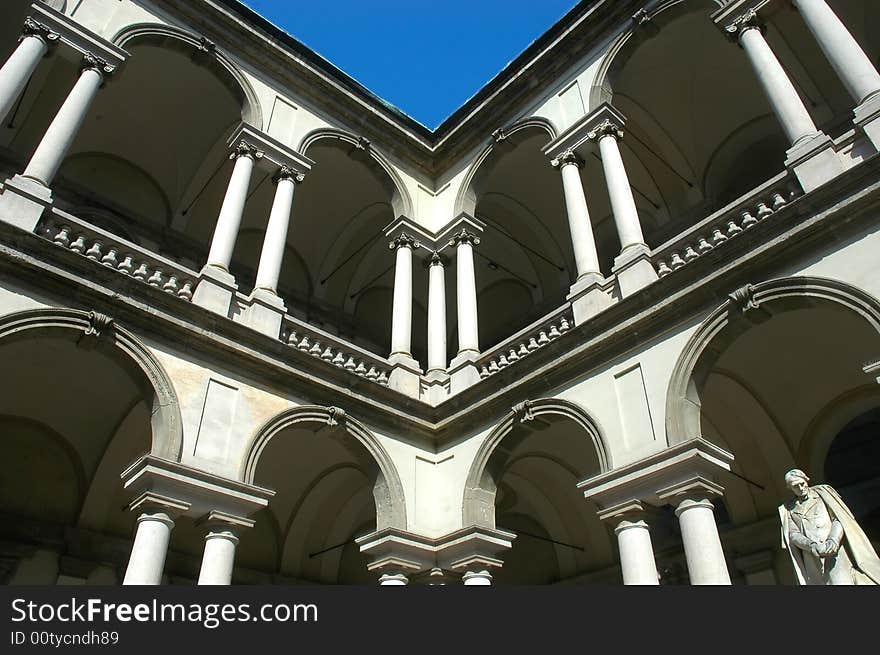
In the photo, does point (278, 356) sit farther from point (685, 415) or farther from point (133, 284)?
point (685, 415)

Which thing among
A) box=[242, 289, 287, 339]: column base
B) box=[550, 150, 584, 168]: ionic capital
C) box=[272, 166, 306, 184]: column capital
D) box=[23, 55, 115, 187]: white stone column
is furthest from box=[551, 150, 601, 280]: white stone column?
box=[23, 55, 115, 187]: white stone column

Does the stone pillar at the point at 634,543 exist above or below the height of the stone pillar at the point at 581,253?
below

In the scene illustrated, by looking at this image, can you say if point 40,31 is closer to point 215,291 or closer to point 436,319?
point 215,291

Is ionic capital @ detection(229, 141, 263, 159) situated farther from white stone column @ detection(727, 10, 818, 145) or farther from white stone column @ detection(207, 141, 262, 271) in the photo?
white stone column @ detection(727, 10, 818, 145)

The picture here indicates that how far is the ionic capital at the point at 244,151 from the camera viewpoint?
1264cm

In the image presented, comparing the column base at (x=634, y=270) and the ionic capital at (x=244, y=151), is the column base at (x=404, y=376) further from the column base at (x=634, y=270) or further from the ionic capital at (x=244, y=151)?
the ionic capital at (x=244, y=151)

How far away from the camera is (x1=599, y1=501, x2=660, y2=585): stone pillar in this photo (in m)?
8.40

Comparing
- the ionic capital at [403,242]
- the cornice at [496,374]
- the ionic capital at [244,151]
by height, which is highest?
the ionic capital at [244,151]

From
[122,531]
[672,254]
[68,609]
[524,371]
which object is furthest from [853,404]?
[122,531]

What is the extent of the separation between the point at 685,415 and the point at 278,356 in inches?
224

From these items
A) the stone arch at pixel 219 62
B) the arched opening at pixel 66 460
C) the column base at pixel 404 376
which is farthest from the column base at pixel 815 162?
the arched opening at pixel 66 460

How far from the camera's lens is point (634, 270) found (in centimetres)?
1045

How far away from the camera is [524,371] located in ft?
36.2

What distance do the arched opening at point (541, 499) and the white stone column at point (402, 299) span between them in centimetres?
265
